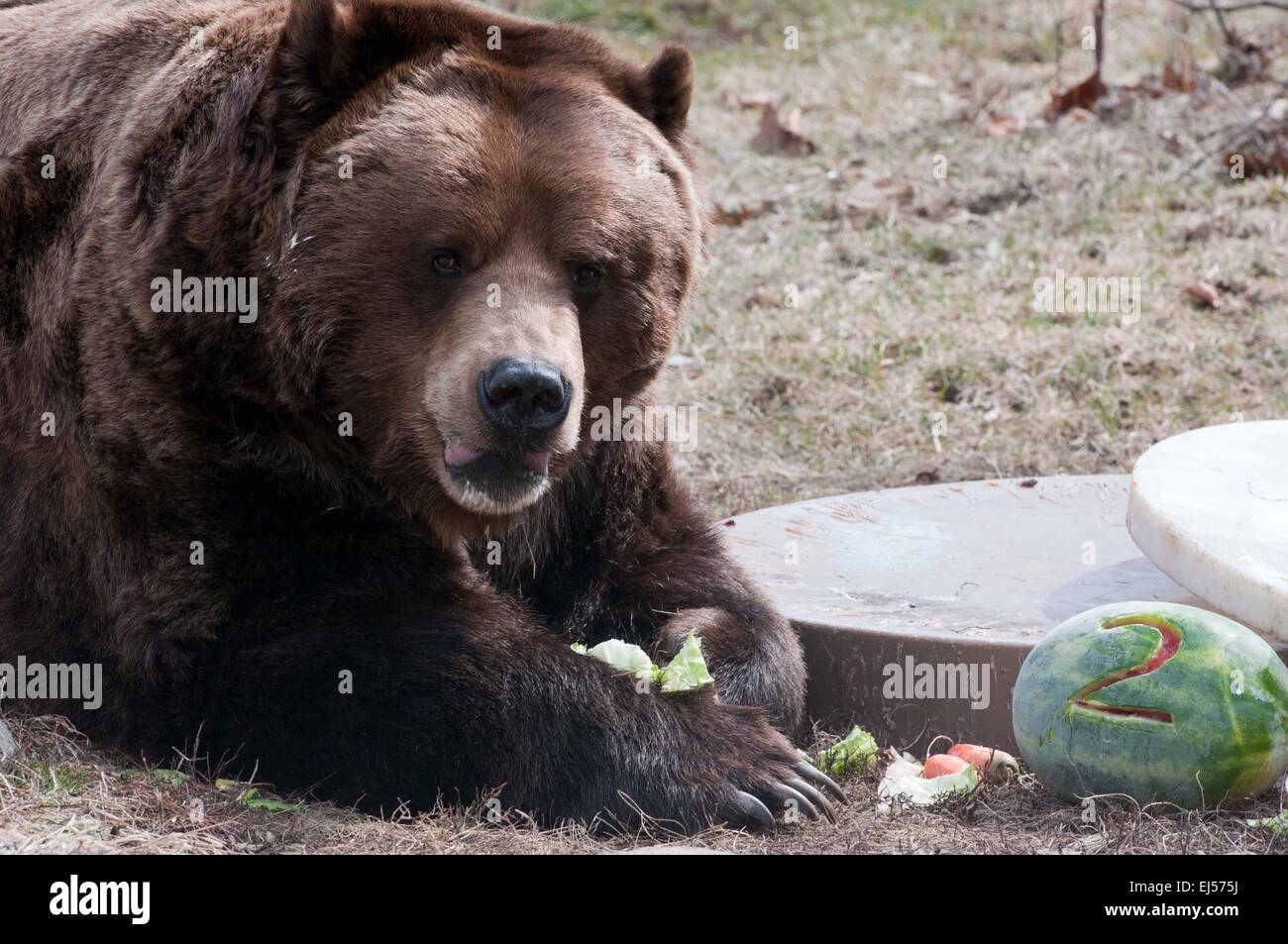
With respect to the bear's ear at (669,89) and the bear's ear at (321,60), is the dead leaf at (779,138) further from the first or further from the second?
the bear's ear at (321,60)

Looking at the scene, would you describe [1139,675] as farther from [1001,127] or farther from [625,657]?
[1001,127]

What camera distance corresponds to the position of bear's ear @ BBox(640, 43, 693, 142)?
443 cm

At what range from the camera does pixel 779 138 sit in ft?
37.1

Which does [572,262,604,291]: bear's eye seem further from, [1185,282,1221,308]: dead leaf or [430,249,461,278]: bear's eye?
[1185,282,1221,308]: dead leaf

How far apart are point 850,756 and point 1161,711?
104cm

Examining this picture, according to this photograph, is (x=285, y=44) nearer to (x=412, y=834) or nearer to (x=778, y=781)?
(x=412, y=834)

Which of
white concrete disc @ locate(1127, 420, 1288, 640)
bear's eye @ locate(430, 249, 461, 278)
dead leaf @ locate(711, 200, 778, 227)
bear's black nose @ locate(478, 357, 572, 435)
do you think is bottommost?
white concrete disc @ locate(1127, 420, 1288, 640)

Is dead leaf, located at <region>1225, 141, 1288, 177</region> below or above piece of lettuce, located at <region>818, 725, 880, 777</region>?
above

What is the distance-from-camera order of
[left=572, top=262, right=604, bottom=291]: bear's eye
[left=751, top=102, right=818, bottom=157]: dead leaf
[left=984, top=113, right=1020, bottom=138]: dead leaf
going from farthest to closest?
[left=751, top=102, right=818, bottom=157]: dead leaf < [left=984, top=113, right=1020, bottom=138]: dead leaf < [left=572, top=262, right=604, bottom=291]: bear's eye

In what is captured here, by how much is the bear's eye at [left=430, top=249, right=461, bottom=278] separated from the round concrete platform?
171 cm

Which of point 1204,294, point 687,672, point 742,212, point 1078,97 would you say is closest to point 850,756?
point 687,672

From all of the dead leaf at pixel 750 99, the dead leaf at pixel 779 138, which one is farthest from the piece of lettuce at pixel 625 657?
the dead leaf at pixel 750 99

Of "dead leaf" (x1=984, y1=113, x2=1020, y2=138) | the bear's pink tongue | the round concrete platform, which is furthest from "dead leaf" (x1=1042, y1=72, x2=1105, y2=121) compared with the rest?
the bear's pink tongue

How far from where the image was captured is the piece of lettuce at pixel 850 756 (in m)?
4.55
